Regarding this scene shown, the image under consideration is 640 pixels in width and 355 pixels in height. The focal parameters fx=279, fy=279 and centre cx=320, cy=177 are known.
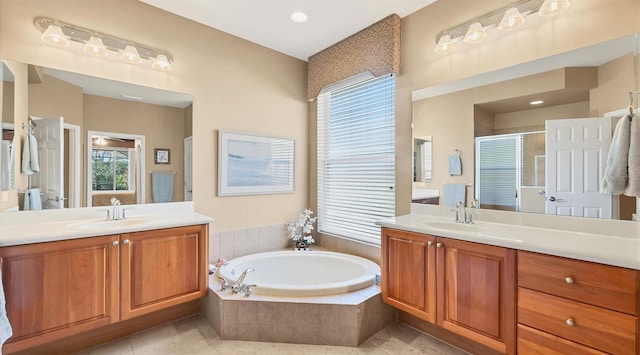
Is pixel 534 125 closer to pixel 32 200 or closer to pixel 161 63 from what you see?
pixel 161 63

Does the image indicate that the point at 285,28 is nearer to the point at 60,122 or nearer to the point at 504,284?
the point at 60,122

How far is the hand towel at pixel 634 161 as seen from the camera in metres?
1.44

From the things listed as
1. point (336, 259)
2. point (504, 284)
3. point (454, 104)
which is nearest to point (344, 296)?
point (336, 259)

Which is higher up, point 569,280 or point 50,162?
point 50,162

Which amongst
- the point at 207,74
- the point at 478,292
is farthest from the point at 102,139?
the point at 478,292

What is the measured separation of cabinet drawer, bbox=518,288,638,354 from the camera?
1.18 m

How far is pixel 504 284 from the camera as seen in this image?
1527mm

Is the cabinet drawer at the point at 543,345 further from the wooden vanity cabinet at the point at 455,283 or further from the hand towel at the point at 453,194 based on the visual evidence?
the hand towel at the point at 453,194

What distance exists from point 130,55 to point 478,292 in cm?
300

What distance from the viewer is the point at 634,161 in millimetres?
1448

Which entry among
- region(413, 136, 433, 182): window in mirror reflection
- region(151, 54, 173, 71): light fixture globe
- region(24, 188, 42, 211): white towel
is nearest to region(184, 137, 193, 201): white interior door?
region(151, 54, 173, 71): light fixture globe

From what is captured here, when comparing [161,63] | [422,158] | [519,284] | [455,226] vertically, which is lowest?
[519,284]

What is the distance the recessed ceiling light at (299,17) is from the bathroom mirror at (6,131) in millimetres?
2075

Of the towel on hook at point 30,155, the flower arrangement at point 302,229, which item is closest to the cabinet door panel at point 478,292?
the flower arrangement at point 302,229
